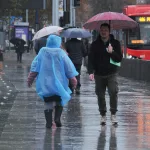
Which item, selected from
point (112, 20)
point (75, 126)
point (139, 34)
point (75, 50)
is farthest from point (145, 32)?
point (75, 126)

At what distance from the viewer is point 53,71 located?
11031 mm

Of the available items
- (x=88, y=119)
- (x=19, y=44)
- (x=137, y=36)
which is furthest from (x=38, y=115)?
(x=19, y=44)

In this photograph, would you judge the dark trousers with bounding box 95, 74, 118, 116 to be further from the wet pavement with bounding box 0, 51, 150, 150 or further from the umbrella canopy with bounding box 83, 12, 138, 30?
the umbrella canopy with bounding box 83, 12, 138, 30

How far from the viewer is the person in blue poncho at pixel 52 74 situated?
1102 centimetres

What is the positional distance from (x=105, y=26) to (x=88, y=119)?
196 centimetres

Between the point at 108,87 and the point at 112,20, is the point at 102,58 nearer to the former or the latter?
the point at 108,87

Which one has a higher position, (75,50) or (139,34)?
(75,50)

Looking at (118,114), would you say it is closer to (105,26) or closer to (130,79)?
(105,26)

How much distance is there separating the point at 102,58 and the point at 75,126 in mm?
1279

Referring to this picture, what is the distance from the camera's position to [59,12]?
100 feet

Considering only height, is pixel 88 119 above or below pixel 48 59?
below

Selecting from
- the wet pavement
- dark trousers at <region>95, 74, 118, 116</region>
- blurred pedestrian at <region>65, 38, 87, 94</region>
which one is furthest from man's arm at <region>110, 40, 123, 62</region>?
blurred pedestrian at <region>65, 38, 87, 94</region>

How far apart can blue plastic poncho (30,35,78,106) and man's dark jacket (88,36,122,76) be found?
57cm

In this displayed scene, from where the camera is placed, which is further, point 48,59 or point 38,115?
point 38,115
